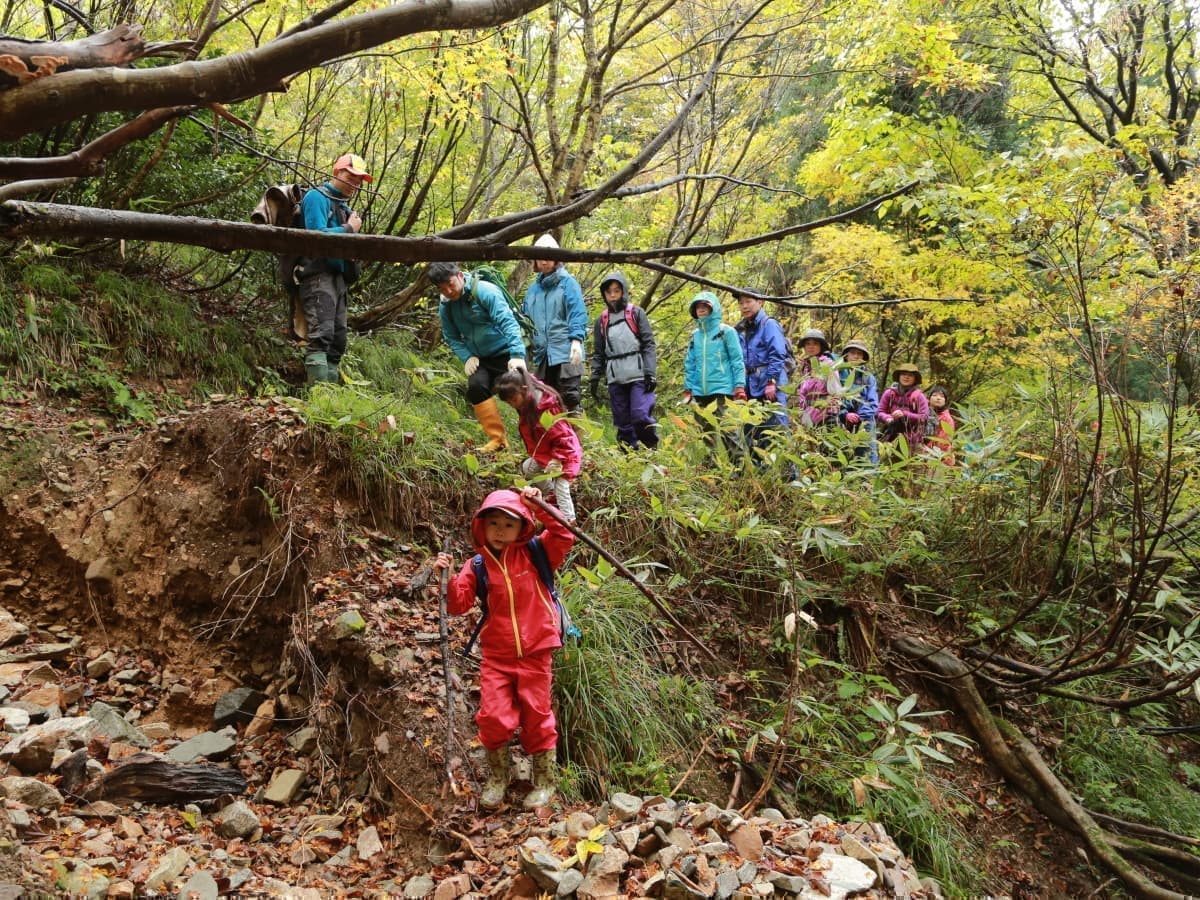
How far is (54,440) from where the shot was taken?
502 centimetres

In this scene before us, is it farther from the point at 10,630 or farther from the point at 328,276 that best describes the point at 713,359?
the point at 10,630

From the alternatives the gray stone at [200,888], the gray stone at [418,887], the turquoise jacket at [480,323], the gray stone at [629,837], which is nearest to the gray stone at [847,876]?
the gray stone at [629,837]

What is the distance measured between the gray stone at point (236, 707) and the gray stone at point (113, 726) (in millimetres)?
361

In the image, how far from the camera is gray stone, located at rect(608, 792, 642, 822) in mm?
2971

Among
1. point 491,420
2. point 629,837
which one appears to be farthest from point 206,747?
point 491,420

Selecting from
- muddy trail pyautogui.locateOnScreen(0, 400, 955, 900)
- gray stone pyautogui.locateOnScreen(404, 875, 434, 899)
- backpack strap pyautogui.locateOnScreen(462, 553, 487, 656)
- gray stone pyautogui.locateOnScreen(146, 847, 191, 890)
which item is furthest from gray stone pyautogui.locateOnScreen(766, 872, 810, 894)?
gray stone pyautogui.locateOnScreen(146, 847, 191, 890)

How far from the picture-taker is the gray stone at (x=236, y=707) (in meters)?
4.01

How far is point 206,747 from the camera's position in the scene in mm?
3738

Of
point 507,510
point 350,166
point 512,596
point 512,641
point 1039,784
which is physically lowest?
point 1039,784

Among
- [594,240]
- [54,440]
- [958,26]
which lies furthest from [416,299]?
[958,26]

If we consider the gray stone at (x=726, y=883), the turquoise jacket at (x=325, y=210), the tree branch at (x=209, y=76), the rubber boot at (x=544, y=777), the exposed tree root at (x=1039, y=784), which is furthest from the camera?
the turquoise jacket at (x=325, y=210)

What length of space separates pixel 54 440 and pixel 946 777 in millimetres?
6751

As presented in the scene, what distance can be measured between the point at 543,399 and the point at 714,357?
304 centimetres

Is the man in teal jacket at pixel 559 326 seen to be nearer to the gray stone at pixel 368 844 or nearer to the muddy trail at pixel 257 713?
the muddy trail at pixel 257 713
